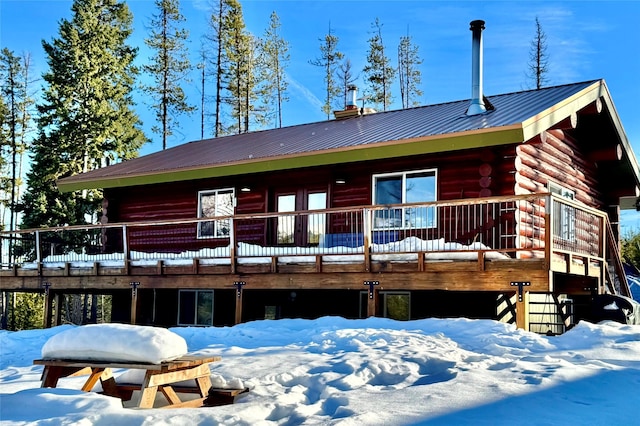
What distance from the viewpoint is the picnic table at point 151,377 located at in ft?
19.1

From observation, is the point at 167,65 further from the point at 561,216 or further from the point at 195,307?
the point at 561,216

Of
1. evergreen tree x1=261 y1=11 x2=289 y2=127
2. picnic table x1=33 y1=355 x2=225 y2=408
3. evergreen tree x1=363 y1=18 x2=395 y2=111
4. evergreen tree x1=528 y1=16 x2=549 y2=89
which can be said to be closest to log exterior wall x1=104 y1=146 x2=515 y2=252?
picnic table x1=33 y1=355 x2=225 y2=408

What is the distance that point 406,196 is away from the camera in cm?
1305

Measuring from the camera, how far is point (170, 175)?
621 inches

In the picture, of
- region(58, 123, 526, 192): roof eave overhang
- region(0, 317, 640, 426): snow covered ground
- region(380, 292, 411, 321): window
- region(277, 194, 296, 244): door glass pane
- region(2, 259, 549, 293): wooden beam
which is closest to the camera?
region(0, 317, 640, 426): snow covered ground

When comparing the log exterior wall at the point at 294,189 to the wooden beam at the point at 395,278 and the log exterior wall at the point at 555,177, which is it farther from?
the wooden beam at the point at 395,278

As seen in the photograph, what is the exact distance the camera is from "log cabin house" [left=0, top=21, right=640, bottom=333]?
437 inches

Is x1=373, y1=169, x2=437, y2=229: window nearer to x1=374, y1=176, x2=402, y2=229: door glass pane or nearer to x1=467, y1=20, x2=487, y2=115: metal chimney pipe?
x1=374, y1=176, x2=402, y2=229: door glass pane

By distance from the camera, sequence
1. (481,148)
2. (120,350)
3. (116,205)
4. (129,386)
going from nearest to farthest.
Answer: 1. (120,350)
2. (129,386)
3. (481,148)
4. (116,205)

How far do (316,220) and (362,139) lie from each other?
2.04 metres

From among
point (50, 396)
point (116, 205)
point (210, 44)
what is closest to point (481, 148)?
point (50, 396)

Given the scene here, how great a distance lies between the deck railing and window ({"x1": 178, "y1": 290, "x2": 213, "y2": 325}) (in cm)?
113

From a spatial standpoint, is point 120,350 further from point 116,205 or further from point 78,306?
point 78,306

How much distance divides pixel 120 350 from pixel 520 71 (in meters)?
36.6
